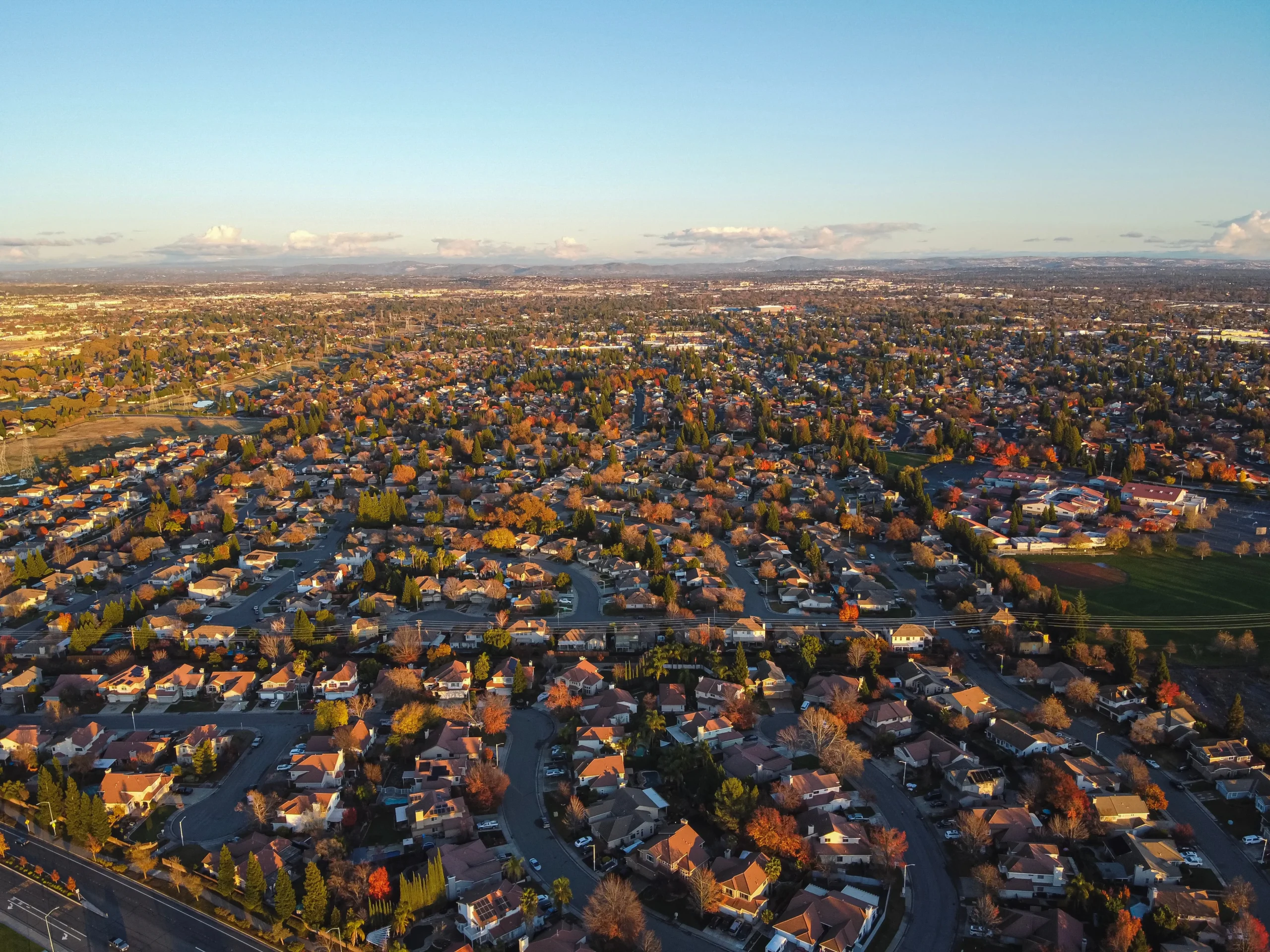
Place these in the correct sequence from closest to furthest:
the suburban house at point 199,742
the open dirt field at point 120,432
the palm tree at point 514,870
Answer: the palm tree at point 514,870 < the suburban house at point 199,742 < the open dirt field at point 120,432

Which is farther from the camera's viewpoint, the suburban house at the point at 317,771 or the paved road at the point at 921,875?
the suburban house at the point at 317,771

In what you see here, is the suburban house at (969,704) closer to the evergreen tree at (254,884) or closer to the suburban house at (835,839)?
the suburban house at (835,839)

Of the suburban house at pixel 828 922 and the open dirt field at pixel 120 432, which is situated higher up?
the open dirt field at pixel 120 432

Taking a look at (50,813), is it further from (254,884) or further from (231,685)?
(254,884)

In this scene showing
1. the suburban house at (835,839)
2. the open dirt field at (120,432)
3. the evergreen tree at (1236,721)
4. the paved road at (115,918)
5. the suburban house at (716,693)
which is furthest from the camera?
the open dirt field at (120,432)

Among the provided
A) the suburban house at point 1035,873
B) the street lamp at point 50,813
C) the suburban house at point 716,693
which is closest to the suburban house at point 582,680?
the suburban house at point 716,693

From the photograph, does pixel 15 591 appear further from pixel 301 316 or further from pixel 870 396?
pixel 301 316

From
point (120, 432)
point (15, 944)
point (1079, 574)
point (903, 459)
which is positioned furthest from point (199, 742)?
point (120, 432)
